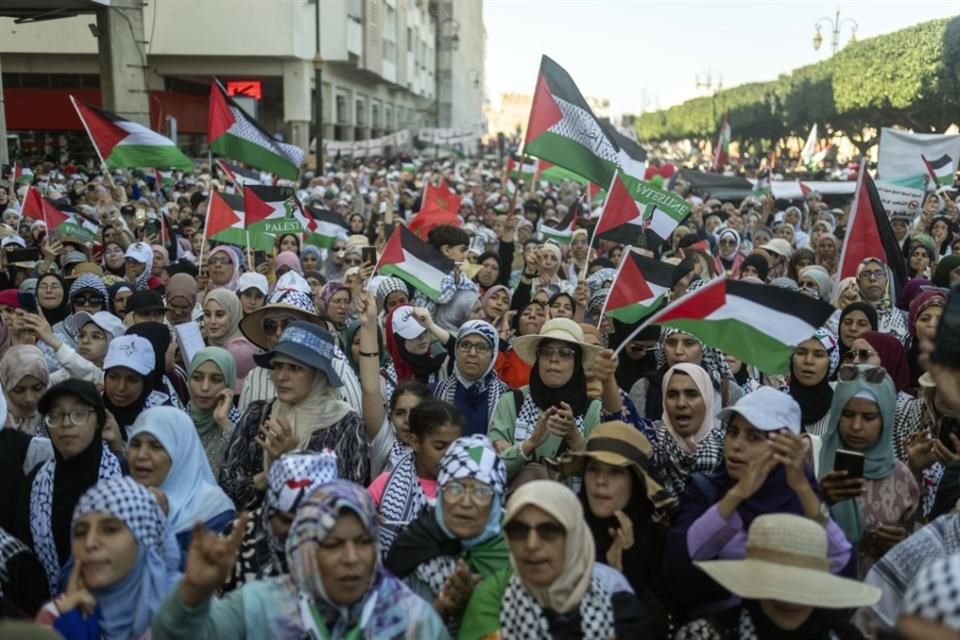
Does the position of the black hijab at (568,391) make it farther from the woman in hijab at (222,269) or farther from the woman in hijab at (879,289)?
the woman in hijab at (222,269)

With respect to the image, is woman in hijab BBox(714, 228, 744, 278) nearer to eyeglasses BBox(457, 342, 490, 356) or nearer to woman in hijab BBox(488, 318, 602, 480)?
eyeglasses BBox(457, 342, 490, 356)

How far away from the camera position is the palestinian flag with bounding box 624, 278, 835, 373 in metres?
4.14

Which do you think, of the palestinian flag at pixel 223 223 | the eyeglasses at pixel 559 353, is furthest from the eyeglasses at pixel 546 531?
the palestinian flag at pixel 223 223

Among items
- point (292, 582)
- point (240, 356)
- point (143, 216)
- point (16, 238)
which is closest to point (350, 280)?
point (240, 356)

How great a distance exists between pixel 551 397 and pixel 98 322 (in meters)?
2.86

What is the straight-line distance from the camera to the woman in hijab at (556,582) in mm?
2723

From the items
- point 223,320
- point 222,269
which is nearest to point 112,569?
point 223,320

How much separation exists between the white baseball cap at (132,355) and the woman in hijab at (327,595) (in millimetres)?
1990

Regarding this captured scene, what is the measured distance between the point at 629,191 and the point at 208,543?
6.30 metres

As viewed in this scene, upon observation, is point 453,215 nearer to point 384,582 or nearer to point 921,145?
point 921,145

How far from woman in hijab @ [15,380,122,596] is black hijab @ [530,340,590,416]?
199 cm

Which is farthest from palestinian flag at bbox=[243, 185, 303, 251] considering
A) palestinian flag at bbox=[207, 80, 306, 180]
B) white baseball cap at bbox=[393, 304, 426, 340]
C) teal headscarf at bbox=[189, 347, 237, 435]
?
teal headscarf at bbox=[189, 347, 237, 435]

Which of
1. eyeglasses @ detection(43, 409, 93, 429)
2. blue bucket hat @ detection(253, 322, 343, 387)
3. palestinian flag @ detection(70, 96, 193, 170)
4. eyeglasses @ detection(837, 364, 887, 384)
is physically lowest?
eyeglasses @ detection(43, 409, 93, 429)

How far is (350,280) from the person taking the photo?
25.5 feet
